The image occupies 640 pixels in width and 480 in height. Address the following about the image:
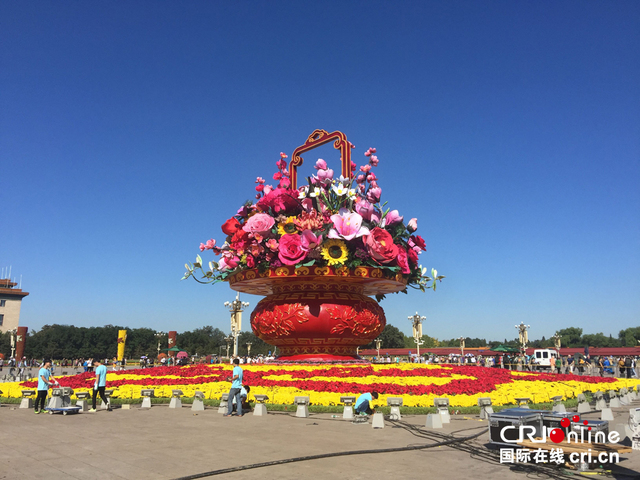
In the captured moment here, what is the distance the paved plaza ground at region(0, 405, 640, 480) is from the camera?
6609 mm

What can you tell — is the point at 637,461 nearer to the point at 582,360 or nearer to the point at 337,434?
the point at 337,434

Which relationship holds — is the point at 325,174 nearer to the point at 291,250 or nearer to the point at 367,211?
the point at 367,211

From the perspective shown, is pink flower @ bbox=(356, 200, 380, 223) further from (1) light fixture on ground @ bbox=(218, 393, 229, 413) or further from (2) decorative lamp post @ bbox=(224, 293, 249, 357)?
(2) decorative lamp post @ bbox=(224, 293, 249, 357)

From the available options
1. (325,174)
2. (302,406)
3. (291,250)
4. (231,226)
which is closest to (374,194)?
(325,174)

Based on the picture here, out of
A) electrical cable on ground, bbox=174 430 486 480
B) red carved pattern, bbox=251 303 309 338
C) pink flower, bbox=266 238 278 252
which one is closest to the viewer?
electrical cable on ground, bbox=174 430 486 480

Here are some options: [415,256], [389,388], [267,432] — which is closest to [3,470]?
[267,432]

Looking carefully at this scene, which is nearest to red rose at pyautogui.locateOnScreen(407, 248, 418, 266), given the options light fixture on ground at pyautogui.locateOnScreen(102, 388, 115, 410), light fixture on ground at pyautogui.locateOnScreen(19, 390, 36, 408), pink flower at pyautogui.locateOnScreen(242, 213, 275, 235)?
pink flower at pyautogui.locateOnScreen(242, 213, 275, 235)

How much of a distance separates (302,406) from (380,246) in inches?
284

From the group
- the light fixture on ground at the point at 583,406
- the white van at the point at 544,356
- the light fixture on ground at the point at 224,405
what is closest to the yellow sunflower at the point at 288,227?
the light fixture on ground at the point at 224,405

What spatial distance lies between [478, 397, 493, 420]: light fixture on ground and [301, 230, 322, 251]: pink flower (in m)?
7.45

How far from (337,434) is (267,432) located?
1374 millimetres

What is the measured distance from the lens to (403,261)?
18188 millimetres

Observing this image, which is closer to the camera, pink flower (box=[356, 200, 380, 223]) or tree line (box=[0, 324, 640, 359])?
pink flower (box=[356, 200, 380, 223])

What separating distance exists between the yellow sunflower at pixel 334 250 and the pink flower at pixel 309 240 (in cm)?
32
